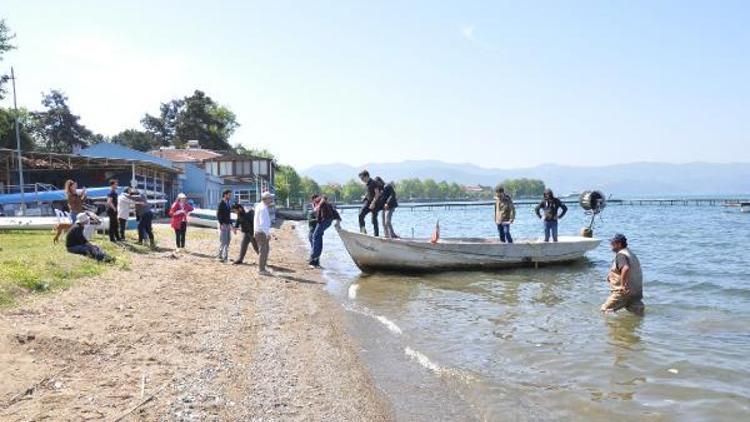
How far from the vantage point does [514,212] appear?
18.9m

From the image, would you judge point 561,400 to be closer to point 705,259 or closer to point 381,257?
point 381,257

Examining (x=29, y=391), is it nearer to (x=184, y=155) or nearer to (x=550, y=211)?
(x=550, y=211)

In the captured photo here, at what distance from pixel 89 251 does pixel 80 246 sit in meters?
0.26

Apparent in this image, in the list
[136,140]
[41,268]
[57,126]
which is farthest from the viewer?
[136,140]

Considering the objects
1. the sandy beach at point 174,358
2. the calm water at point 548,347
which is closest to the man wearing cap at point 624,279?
the calm water at point 548,347

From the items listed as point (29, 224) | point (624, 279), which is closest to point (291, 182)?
point (29, 224)

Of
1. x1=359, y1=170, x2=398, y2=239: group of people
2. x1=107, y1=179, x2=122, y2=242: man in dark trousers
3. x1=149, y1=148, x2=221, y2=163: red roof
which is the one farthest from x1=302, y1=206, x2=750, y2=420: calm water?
x1=149, y1=148, x2=221, y2=163: red roof

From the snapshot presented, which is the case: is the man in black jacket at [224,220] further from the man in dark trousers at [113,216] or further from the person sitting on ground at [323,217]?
the man in dark trousers at [113,216]

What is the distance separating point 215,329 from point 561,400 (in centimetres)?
483

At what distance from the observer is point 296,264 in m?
18.7

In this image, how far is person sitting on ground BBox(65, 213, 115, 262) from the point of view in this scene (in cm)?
1280

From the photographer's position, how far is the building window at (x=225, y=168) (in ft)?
210

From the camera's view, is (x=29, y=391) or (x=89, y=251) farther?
(x=89, y=251)

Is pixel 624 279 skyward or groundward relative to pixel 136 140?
groundward
